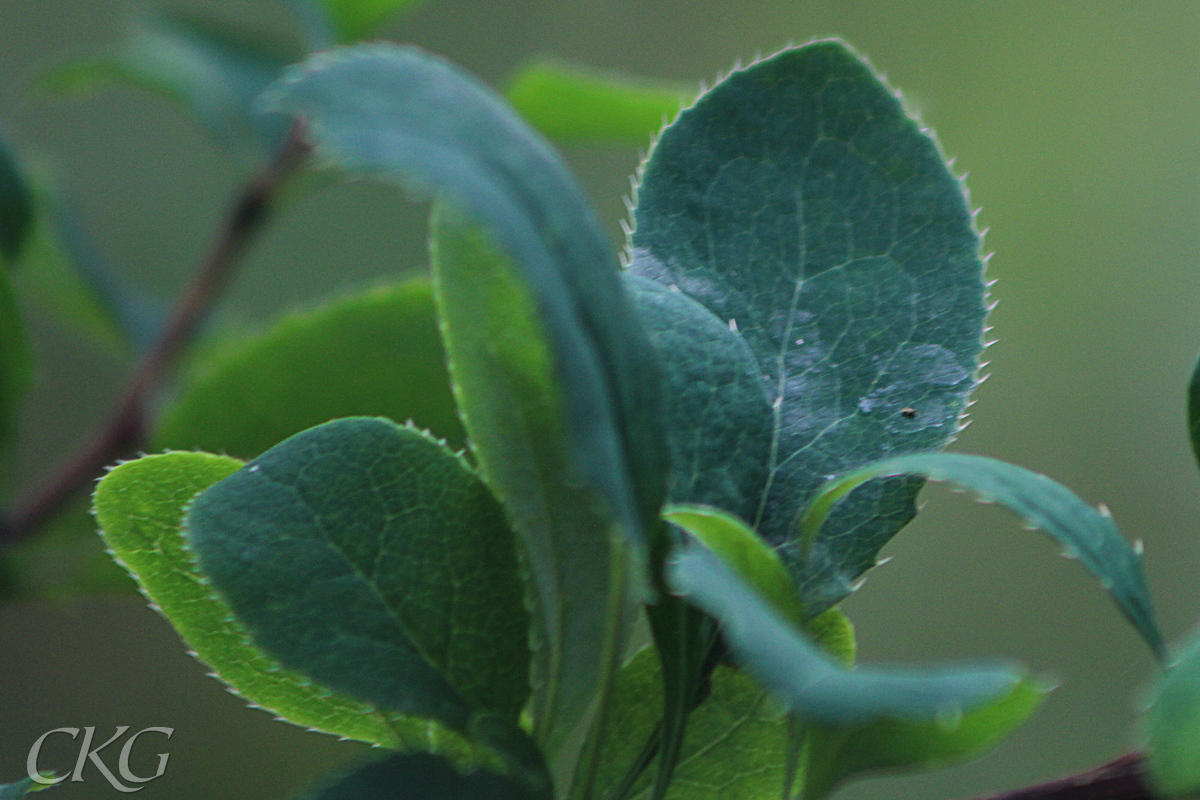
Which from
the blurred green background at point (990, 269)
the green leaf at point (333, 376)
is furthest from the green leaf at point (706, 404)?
the blurred green background at point (990, 269)

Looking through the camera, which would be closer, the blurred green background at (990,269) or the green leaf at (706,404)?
the green leaf at (706,404)

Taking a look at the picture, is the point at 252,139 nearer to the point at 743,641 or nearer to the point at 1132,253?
the point at 743,641

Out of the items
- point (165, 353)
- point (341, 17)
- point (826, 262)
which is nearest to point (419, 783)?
point (826, 262)

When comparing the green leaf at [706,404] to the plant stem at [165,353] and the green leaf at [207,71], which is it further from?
the green leaf at [207,71]

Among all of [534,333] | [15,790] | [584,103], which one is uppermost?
[584,103]

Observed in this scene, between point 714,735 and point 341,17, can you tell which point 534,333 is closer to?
point 714,735

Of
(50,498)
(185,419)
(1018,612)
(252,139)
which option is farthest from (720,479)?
(1018,612)

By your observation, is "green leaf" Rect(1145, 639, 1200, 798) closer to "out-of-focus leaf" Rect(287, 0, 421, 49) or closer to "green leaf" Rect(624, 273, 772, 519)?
"green leaf" Rect(624, 273, 772, 519)
